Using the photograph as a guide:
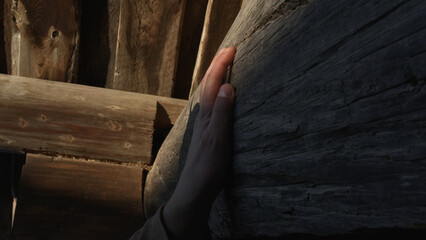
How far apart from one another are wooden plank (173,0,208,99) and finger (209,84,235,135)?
0.97 meters

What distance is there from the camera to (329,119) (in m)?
0.46

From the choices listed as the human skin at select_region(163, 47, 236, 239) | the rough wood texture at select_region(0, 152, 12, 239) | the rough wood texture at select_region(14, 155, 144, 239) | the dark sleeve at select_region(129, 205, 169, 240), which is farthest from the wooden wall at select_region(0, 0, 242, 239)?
the human skin at select_region(163, 47, 236, 239)

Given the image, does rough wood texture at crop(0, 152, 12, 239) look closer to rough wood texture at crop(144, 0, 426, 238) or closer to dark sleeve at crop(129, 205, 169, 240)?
dark sleeve at crop(129, 205, 169, 240)

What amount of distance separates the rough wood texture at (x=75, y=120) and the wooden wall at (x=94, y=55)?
57 mm

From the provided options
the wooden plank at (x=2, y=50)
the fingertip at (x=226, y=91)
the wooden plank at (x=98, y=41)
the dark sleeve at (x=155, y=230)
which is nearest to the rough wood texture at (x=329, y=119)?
the fingertip at (x=226, y=91)

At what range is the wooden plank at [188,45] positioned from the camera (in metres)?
1.61

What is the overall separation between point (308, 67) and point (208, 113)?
330 millimetres

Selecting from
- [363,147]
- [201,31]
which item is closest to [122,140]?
[201,31]

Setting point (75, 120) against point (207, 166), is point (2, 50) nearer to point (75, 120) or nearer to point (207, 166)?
point (75, 120)

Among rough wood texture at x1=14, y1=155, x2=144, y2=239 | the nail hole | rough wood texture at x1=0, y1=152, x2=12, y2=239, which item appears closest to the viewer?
rough wood texture at x1=14, y1=155, x2=144, y2=239

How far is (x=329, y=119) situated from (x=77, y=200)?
130 cm

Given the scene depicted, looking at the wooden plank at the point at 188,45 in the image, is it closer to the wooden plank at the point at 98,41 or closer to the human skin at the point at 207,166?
the wooden plank at the point at 98,41

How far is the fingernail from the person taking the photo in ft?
2.38

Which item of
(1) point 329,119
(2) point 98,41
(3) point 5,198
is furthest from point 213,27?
(3) point 5,198
